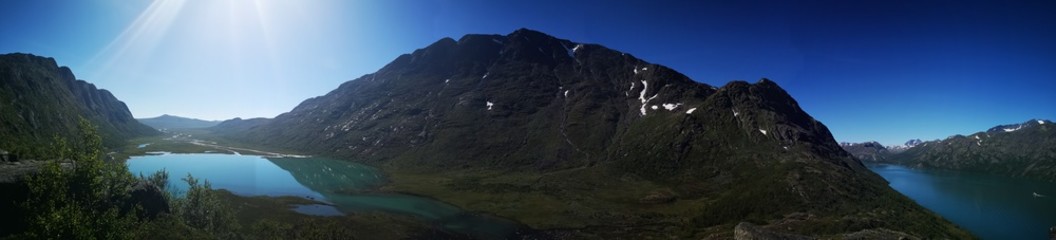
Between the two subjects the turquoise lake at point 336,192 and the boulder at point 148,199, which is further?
the turquoise lake at point 336,192

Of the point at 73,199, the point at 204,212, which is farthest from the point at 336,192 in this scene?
the point at 73,199

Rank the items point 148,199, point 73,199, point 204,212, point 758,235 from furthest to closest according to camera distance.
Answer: point 758,235, point 204,212, point 148,199, point 73,199

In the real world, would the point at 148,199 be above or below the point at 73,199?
below

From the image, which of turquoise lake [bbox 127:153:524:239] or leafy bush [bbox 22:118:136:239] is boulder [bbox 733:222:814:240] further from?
leafy bush [bbox 22:118:136:239]

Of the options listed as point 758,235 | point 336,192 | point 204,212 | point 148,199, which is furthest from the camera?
point 336,192

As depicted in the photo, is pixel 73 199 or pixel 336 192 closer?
pixel 73 199

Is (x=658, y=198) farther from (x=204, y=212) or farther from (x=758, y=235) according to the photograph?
(x=204, y=212)

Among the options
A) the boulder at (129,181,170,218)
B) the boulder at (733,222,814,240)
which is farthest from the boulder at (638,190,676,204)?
the boulder at (129,181,170,218)

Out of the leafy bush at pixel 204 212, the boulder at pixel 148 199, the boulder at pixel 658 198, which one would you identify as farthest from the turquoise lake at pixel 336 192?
the boulder at pixel 148 199

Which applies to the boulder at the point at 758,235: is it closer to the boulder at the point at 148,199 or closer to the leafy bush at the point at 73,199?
the leafy bush at the point at 73,199

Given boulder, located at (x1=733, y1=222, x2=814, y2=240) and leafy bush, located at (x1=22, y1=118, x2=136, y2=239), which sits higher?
leafy bush, located at (x1=22, y1=118, x2=136, y2=239)

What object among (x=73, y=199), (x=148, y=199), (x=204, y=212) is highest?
(x=73, y=199)

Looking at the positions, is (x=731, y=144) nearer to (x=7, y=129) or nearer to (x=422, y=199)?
(x=422, y=199)

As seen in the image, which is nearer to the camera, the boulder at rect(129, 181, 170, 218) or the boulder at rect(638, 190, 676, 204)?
the boulder at rect(129, 181, 170, 218)
